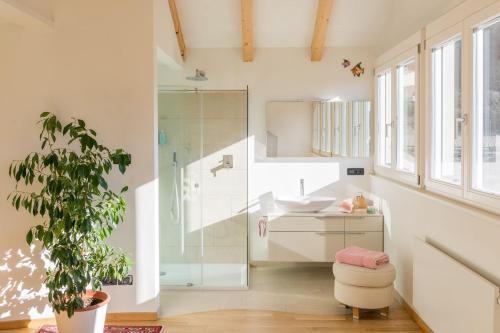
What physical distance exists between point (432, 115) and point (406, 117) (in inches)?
25.4

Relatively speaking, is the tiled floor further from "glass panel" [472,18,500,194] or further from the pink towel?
"glass panel" [472,18,500,194]

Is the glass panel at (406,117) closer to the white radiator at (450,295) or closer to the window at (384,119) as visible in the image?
the window at (384,119)

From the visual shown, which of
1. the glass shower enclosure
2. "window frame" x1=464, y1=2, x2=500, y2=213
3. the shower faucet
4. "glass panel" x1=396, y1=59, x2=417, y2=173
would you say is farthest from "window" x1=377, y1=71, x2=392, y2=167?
"window frame" x1=464, y1=2, x2=500, y2=213

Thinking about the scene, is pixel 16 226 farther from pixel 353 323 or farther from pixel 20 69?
pixel 353 323

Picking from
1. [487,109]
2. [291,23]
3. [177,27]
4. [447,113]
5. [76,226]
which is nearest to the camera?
[487,109]

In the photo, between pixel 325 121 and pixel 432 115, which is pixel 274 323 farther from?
pixel 325 121

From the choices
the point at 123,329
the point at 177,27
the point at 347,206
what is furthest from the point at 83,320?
the point at 177,27

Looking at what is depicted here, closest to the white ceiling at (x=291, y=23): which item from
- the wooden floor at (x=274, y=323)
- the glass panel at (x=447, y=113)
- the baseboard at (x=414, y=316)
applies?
the glass panel at (x=447, y=113)

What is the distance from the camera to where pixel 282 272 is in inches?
209

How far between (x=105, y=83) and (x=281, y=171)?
2199mm

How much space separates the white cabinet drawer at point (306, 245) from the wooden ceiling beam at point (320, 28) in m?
1.82

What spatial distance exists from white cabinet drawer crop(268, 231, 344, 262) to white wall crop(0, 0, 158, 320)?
1.49 meters

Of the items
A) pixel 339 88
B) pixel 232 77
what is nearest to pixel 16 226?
pixel 232 77

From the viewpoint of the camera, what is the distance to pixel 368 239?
192 inches
